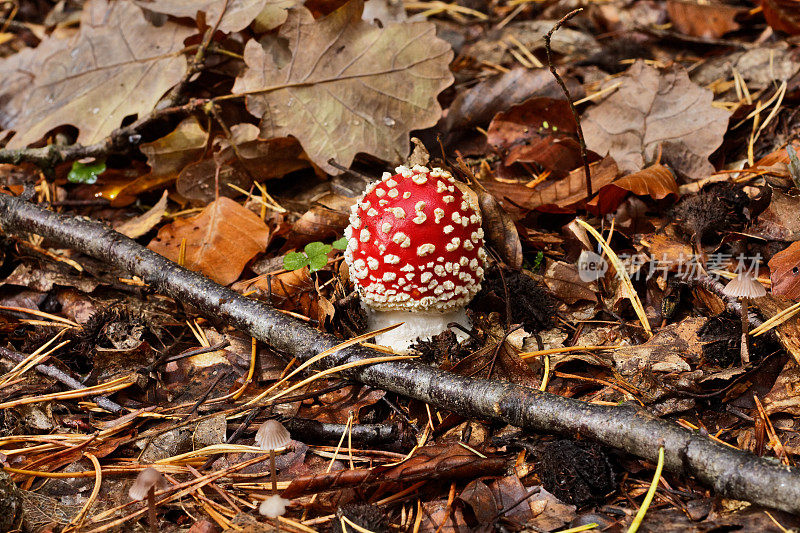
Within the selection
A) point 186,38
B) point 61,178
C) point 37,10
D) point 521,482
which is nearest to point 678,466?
point 521,482

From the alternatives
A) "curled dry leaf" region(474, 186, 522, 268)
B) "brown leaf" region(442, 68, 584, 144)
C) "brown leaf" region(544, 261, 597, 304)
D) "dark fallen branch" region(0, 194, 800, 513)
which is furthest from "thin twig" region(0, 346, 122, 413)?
"brown leaf" region(442, 68, 584, 144)

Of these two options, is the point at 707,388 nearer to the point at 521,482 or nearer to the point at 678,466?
the point at 678,466

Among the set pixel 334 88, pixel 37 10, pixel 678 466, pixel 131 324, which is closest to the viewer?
pixel 678 466

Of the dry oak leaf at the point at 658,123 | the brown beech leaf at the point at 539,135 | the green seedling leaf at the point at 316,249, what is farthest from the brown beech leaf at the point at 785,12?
the green seedling leaf at the point at 316,249

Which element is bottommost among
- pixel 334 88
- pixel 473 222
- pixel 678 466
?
pixel 678 466

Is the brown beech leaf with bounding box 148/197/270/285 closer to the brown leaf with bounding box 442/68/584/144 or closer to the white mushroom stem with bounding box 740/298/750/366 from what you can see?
the brown leaf with bounding box 442/68/584/144

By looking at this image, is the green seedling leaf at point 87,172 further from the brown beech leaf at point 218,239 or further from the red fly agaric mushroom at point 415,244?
the red fly agaric mushroom at point 415,244
